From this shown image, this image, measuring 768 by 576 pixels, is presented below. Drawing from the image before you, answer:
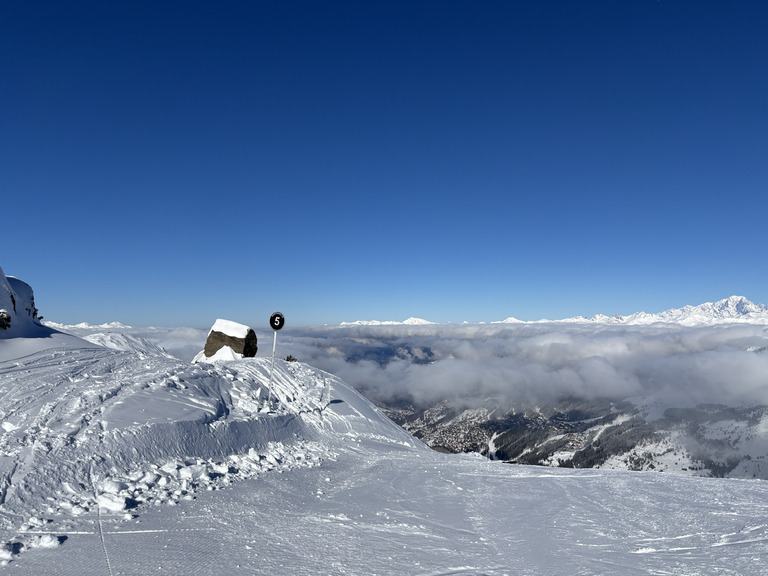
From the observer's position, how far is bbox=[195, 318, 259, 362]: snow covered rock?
3378 cm

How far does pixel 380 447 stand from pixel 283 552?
10756mm

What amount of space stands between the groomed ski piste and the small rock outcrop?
62.8 feet

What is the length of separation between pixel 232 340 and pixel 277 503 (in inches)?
1126

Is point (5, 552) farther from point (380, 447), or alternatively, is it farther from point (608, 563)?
point (380, 447)

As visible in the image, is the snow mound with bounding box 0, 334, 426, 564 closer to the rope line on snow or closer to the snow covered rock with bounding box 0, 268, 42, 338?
the rope line on snow

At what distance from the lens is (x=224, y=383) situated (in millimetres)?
16438

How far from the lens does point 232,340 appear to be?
34250 millimetres

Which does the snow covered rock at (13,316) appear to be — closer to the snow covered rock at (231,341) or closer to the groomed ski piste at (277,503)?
the groomed ski piste at (277,503)

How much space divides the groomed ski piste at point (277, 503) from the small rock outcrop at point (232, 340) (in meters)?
19.1

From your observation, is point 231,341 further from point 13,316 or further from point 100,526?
point 100,526

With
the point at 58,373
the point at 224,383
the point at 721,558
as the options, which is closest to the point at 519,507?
the point at 721,558

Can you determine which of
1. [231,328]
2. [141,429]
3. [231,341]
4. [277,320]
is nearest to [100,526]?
[141,429]

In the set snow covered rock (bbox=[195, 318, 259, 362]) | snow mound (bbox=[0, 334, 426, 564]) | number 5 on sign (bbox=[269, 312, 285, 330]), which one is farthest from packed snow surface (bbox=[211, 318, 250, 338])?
number 5 on sign (bbox=[269, 312, 285, 330])

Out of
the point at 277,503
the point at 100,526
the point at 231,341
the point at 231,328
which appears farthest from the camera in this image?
the point at 231,328
